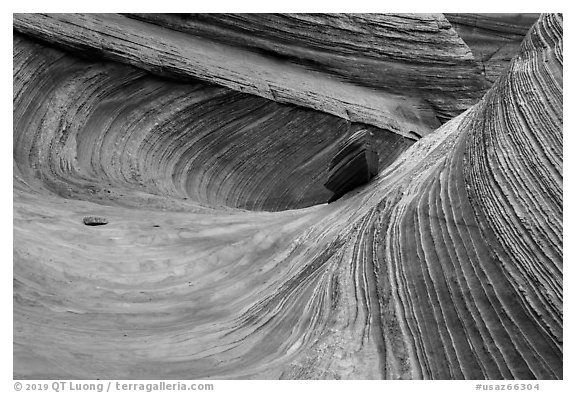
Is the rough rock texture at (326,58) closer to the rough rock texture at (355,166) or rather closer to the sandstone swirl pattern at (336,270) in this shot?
the sandstone swirl pattern at (336,270)

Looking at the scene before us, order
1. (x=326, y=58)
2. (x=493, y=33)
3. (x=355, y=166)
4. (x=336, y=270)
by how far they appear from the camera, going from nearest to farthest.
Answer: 1. (x=336, y=270)
2. (x=355, y=166)
3. (x=326, y=58)
4. (x=493, y=33)

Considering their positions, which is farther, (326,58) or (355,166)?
(326,58)

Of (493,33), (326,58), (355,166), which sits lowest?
(493,33)

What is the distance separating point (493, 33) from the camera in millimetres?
14477

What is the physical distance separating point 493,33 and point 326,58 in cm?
326

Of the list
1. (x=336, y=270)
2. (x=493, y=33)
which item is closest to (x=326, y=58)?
(x=493, y=33)

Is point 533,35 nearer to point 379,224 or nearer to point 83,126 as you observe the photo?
point 379,224

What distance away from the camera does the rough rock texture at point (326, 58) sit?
11.0 metres

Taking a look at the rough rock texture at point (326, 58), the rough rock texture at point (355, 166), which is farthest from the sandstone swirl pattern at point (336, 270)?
the rough rock texture at point (326, 58)

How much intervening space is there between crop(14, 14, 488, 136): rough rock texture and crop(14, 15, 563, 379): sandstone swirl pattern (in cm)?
216

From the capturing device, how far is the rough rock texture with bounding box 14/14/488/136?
11008mm

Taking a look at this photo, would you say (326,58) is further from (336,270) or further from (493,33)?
(336,270)

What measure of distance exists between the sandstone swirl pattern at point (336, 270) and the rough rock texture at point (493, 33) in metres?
6.04

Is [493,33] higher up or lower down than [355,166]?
lower down
